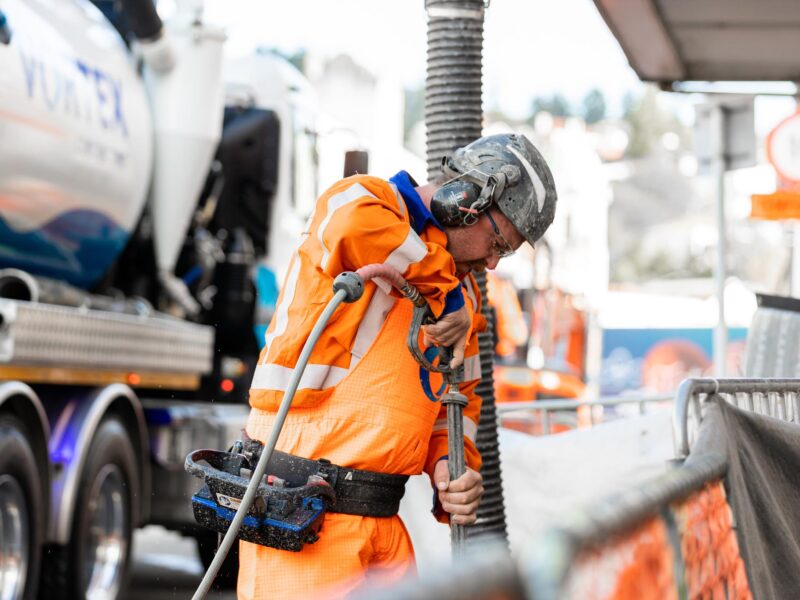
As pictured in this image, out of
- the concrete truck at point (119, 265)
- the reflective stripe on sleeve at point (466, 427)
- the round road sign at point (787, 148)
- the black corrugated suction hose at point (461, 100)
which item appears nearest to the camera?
the reflective stripe on sleeve at point (466, 427)

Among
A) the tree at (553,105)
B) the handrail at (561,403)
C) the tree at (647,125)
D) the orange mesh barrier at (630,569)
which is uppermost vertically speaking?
the tree at (553,105)

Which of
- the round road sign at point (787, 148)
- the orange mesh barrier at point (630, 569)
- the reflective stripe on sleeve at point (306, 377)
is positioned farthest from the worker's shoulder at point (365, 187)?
the round road sign at point (787, 148)

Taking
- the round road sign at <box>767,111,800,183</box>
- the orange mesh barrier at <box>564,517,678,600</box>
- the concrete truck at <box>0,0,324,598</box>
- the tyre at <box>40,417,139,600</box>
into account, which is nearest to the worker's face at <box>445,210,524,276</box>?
the orange mesh barrier at <box>564,517,678,600</box>

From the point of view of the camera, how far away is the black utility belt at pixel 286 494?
10.1ft

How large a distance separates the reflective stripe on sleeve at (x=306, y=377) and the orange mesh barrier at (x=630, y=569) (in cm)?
132

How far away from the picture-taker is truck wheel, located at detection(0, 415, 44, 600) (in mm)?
5691

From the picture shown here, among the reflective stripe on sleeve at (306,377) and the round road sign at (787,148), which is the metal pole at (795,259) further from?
the reflective stripe on sleeve at (306,377)

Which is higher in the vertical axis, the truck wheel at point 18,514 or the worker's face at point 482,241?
the worker's face at point 482,241

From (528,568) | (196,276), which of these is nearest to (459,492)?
(528,568)

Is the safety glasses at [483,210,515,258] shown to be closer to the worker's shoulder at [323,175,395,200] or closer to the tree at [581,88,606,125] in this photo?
the worker's shoulder at [323,175,395,200]

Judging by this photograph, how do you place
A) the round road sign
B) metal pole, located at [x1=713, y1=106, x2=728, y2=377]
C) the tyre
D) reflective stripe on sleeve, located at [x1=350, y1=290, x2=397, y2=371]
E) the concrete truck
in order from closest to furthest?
reflective stripe on sleeve, located at [x1=350, y1=290, x2=397, y2=371]
the concrete truck
the tyre
metal pole, located at [x1=713, y1=106, x2=728, y2=377]
the round road sign

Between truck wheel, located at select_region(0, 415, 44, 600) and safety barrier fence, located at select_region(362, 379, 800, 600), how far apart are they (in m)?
3.56

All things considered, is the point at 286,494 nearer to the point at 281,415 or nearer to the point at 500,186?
the point at 281,415

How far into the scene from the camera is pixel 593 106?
A: 148750mm
